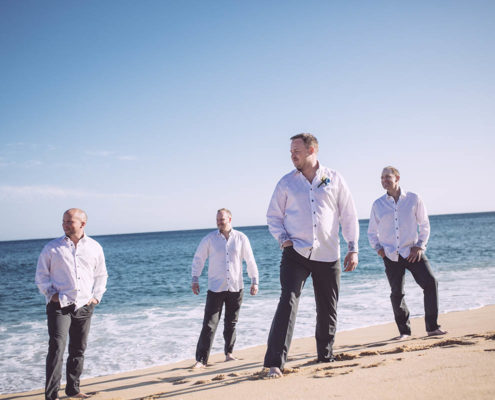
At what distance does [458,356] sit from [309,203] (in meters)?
1.84

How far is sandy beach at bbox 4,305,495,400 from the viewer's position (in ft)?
8.57

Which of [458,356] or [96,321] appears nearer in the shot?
[458,356]

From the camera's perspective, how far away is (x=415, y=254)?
5203mm

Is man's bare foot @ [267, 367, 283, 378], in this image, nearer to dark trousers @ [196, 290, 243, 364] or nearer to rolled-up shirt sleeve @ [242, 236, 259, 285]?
dark trousers @ [196, 290, 243, 364]

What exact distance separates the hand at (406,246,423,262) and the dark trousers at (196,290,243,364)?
241 cm

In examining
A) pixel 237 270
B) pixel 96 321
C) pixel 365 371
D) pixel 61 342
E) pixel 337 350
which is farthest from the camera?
pixel 96 321

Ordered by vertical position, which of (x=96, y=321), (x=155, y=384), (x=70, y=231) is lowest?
(x=96, y=321)

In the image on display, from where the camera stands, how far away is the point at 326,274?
3793 millimetres

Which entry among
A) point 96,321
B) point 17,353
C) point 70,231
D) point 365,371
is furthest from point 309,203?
point 96,321

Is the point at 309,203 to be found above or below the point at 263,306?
above

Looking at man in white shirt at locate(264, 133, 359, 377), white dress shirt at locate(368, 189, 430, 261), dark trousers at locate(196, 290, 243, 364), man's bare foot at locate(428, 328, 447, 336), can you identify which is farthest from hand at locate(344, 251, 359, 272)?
man's bare foot at locate(428, 328, 447, 336)

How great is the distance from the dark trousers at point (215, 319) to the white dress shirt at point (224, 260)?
0.33 ft

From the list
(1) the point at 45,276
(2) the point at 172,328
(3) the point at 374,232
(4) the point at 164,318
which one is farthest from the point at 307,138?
(4) the point at 164,318

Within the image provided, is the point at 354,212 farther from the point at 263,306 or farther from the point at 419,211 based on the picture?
the point at 263,306
